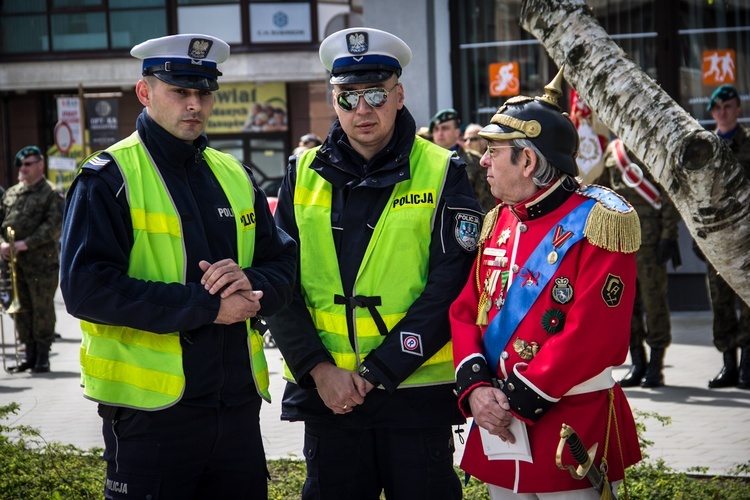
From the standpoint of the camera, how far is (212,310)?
150 inches

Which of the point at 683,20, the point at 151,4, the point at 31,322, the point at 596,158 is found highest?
the point at 151,4

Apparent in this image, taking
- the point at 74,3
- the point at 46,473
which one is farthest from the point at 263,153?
the point at 46,473

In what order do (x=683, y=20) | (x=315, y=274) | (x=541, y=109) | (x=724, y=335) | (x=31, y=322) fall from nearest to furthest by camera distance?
(x=541, y=109) < (x=315, y=274) < (x=724, y=335) < (x=31, y=322) < (x=683, y=20)

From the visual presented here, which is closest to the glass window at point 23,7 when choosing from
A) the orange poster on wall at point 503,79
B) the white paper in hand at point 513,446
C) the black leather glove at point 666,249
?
the orange poster on wall at point 503,79

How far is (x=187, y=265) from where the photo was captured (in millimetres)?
3943

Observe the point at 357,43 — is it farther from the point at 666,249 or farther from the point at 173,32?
the point at 173,32

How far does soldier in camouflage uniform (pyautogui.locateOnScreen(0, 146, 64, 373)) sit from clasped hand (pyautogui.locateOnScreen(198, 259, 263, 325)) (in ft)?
26.6

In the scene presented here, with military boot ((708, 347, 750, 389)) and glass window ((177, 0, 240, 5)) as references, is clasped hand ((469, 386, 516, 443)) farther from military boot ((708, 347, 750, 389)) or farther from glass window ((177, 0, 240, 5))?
glass window ((177, 0, 240, 5))

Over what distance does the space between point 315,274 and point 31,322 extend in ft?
26.4

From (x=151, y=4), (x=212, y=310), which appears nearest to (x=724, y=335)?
(x=212, y=310)

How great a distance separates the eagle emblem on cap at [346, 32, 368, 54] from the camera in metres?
4.35

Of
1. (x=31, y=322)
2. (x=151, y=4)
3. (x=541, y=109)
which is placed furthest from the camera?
(x=151, y=4)

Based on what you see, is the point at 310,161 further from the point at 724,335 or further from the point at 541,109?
the point at 724,335

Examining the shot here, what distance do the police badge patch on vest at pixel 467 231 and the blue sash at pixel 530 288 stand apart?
378 mm
